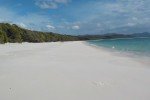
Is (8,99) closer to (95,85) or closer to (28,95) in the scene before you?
(28,95)

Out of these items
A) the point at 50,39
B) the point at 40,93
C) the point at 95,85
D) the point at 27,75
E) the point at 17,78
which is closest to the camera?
the point at 40,93

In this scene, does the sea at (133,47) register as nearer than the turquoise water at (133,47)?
Yes

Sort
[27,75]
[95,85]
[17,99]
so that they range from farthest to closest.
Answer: [27,75] < [95,85] < [17,99]

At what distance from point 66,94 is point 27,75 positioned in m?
3.26

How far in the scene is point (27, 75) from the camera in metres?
9.65

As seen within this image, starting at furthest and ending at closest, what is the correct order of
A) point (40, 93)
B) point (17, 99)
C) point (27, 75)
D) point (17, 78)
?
point (27, 75) → point (17, 78) → point (40, 93) → point (17, 99)

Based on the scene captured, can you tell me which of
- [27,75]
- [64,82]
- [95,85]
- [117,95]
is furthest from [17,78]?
[117,95]

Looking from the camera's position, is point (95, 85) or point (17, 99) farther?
point (95, 85)

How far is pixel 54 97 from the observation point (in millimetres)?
6566

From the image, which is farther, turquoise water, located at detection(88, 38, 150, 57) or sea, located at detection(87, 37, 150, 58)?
turquoise water, located at detection(88, 38, 150, 57)

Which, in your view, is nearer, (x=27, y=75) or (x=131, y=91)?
(x=131, y=91)

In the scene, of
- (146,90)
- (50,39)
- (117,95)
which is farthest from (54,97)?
(50,39)

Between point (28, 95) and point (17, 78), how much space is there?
2.40 meters

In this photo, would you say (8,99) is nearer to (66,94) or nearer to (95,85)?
(66,94)
